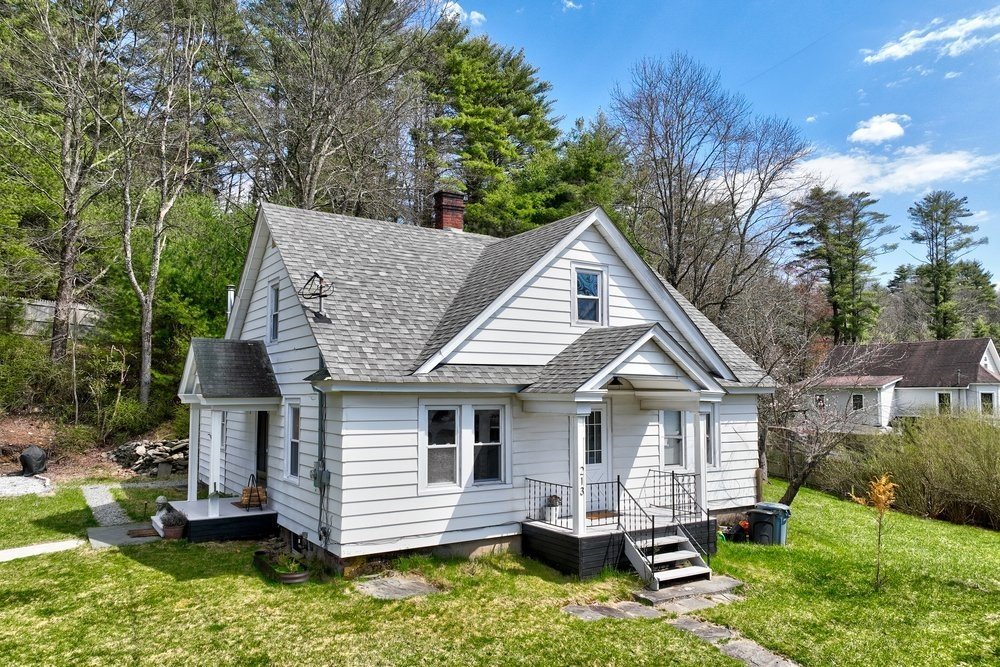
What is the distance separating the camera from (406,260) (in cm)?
1386

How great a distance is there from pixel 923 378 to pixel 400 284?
38.8 meters

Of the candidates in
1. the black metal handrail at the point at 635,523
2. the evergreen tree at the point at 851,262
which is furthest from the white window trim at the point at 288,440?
the evergreen tree at the point at 851,262

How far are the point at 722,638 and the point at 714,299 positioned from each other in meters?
24.1

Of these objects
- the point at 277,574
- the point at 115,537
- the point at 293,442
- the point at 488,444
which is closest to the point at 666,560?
the point at 488,444

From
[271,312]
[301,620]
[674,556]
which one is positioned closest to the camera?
[301,620]

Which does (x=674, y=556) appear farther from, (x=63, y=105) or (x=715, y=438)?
(x=63, y=105)

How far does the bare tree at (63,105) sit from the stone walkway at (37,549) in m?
14.2

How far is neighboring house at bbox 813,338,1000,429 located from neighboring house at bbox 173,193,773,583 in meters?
28.0

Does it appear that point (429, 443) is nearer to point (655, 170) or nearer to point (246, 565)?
point (246, 565)

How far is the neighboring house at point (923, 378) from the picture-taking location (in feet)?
122

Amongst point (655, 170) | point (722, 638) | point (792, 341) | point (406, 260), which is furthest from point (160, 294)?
point (792, 341)

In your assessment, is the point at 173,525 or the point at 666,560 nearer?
the point at 666,560

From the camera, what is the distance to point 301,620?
8.16 metres

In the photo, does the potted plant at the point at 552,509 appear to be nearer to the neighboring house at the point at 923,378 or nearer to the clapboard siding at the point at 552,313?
the clapboard siding at the point at 552,313
